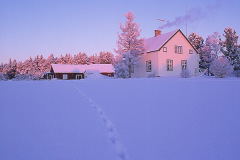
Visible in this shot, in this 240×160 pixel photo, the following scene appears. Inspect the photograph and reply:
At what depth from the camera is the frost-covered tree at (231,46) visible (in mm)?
35125

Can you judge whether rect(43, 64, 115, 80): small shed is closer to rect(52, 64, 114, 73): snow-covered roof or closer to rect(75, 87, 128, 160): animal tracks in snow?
rect(52, 64, 114, 73): snow-covered roof

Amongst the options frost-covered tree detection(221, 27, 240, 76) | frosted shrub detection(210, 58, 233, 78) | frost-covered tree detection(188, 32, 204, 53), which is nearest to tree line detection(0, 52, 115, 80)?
frost-covered tree detection(188, 32, 204, 53)

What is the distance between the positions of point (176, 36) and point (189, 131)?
2371cm

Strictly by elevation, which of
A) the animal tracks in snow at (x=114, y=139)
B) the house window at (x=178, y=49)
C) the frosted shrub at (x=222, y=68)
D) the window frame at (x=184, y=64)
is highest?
the house window at (x=178, y=49)

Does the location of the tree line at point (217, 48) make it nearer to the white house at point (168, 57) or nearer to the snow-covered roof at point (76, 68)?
the white house at point (168, 57)

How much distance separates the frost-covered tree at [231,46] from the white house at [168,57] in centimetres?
1483

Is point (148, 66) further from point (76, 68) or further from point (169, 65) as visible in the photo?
point (76, 68)

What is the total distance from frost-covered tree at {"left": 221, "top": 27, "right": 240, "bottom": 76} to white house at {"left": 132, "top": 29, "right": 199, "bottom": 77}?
14828 millimetres

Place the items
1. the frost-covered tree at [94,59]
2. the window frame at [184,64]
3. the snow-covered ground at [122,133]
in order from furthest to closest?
the frost-covered tree at [94,59] < the window frame at [184,64] < the snow-covered ground at [122,133]

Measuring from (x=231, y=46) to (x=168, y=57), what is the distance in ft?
70.4

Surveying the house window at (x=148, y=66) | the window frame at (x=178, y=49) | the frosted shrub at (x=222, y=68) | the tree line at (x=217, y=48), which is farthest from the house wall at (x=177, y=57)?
the tree line at (x=217, y=48)

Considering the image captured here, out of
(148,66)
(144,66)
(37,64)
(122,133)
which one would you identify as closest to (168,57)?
(148,66)

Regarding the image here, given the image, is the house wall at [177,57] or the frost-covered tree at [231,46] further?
the frost-covered tree at [231,46]

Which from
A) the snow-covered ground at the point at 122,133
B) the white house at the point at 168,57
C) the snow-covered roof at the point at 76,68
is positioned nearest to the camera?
the snow-covered ground at the point at 122,133
